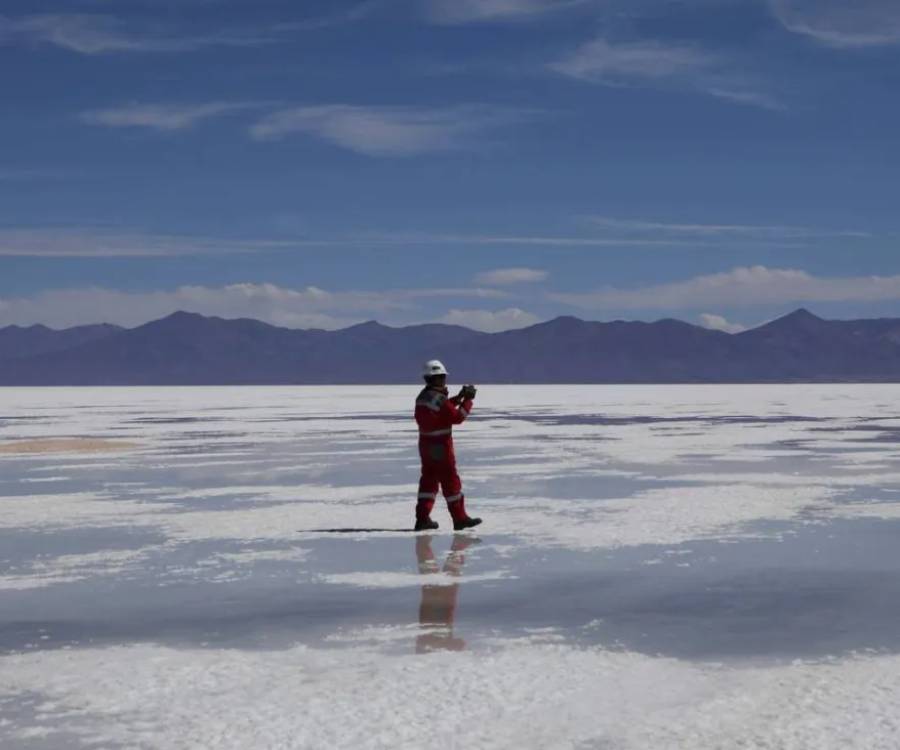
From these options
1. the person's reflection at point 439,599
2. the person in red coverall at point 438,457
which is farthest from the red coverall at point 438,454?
the person's reflection at point 439,599

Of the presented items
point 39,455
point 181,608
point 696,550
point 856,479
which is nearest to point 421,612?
point 181,608

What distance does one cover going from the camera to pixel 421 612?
30.1 ft

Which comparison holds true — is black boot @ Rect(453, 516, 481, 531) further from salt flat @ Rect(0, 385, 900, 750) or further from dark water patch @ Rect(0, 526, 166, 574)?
dark water patch @ Rect(0, 526, 166, 574)

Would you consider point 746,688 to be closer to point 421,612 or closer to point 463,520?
point 421,612

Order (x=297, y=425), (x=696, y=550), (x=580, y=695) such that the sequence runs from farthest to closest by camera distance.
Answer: (x=297, y=425)
(x=696, y=550)
(x=580, y=695)

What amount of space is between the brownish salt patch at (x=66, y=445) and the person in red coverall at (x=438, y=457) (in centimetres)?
1496

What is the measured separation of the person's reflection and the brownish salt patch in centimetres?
1601

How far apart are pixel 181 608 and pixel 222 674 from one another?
7.36ft

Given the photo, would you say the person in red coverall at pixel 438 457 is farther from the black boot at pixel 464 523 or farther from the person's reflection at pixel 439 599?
the person's reflection at pixel 439 599

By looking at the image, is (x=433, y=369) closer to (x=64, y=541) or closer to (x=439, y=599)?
(x=64, y=541)

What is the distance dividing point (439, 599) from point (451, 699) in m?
3.04

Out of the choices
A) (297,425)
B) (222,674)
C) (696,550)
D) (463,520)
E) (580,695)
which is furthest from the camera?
(297,425)

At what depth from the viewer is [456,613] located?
9117mm

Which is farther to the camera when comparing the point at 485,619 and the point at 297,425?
the point at 297,425
